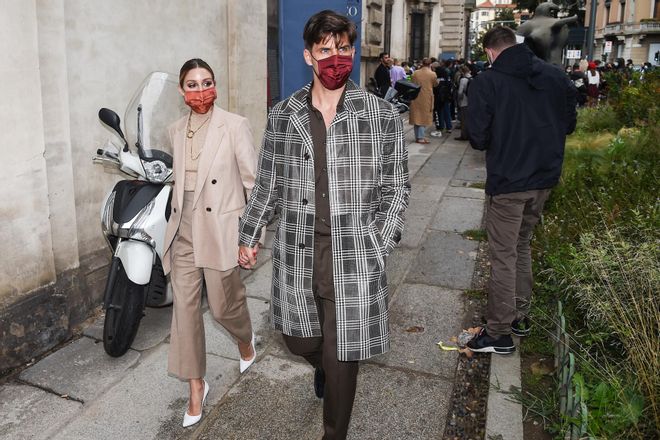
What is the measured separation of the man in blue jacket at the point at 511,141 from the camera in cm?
373

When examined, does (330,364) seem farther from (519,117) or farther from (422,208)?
(422,208)

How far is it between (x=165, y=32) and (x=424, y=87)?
884cm

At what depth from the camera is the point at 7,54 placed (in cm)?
361

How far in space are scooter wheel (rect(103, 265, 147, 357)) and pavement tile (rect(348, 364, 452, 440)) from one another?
1392mm

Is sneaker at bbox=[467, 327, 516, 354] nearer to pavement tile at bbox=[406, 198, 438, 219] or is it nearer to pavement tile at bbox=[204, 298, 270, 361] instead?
pavement tile at bbox=[204, 298, 270, 361]

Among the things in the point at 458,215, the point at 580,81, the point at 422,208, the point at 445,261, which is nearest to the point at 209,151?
the point at 445,261

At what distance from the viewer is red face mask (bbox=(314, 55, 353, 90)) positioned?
8.73 ft

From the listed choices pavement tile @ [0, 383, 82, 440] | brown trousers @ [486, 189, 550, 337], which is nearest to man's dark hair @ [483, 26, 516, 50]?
brown trousers @ [486, 189, 550, 337]

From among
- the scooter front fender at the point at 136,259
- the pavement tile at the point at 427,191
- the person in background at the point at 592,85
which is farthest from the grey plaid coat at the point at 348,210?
the person in background at the point at 592,85

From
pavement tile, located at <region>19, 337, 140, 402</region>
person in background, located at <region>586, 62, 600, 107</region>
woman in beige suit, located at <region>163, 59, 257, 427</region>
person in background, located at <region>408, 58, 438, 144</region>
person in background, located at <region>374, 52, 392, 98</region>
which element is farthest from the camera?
person in background, located at <region>586, 62, 600, 107</region>

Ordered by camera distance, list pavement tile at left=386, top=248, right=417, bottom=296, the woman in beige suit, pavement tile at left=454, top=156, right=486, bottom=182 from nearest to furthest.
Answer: the woman in beige suit, pavement tile at left=386, top=248, right=417, bottom=296, pavement tile at left=454, top=156, right=486, bottom=182

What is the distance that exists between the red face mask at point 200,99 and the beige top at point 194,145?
0.17 ft

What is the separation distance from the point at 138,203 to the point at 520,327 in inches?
101

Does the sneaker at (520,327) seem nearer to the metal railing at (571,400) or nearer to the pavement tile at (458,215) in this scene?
the metal railing at (571,400)
